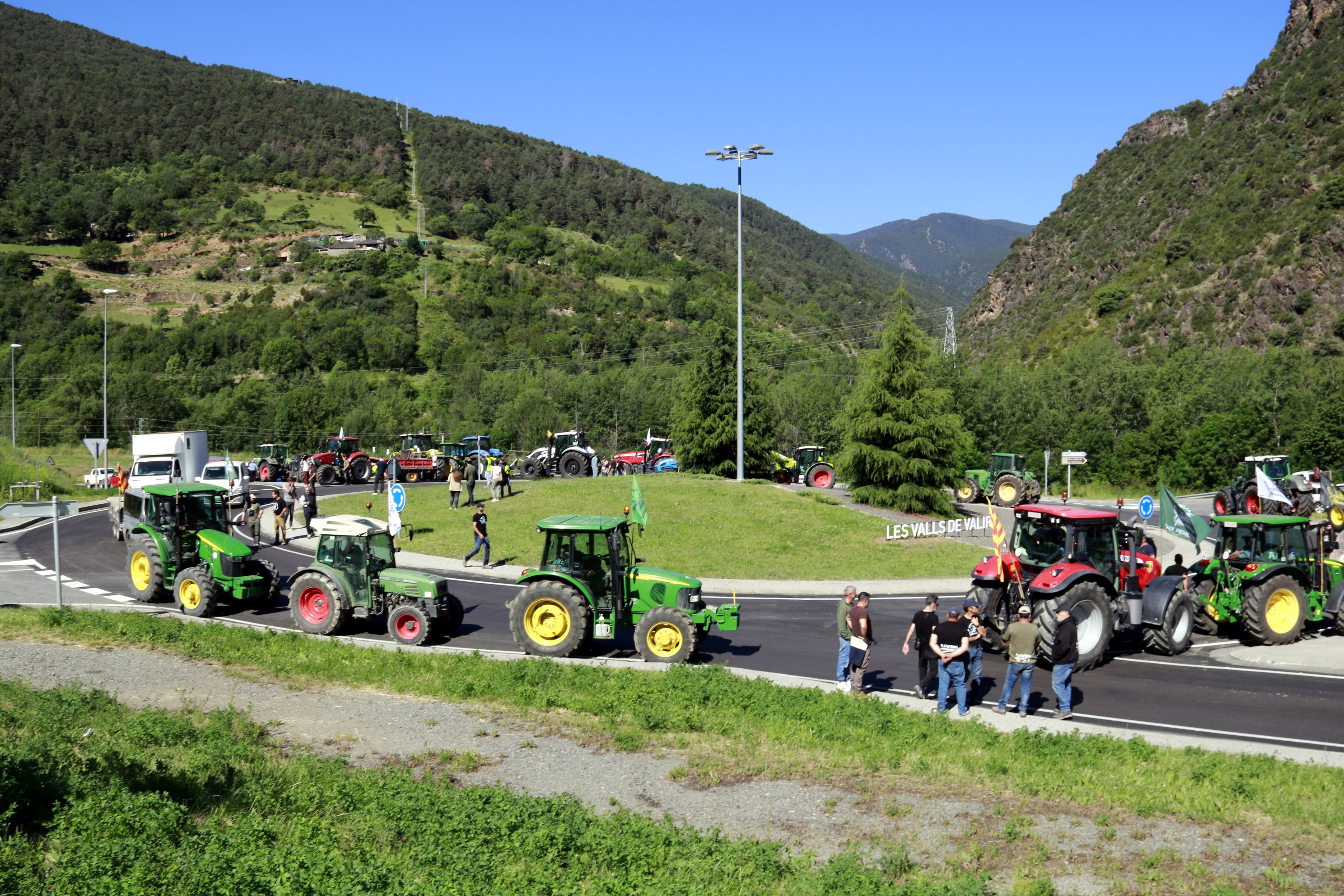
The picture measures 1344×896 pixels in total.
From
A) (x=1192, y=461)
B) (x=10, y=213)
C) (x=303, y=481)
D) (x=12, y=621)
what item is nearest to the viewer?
(x=12, y=621)

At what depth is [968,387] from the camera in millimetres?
54469

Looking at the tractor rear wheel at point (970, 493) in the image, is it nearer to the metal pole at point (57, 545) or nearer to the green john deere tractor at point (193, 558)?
the green john deere tractor at point (193, 558)

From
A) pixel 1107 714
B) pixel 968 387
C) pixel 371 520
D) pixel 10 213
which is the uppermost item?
pixel 10 213

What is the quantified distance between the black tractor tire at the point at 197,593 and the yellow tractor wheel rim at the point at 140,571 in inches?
64.2

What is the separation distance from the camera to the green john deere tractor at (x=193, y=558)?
63.0 ft

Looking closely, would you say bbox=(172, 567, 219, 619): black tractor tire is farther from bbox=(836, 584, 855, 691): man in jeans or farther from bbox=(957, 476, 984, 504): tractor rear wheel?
bbox=(957, 476, 984, 504): tractor rear wheel

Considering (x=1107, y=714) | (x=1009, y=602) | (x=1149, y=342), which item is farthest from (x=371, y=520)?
(x=1149, y=342)

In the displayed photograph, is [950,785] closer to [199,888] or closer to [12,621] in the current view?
[199,888]

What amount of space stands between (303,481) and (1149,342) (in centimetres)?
7602

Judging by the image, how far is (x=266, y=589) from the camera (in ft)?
64.9

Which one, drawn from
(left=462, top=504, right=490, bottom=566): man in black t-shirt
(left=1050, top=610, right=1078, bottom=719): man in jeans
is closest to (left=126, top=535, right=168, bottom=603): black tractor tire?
(left=462, top=504, right=490, bottom=566): man in black t-shirt

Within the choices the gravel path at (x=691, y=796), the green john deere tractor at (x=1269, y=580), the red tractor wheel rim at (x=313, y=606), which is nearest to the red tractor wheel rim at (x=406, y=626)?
the red tractor wheel rim at (x=313, y=606)

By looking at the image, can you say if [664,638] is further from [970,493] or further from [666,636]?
[970,493]

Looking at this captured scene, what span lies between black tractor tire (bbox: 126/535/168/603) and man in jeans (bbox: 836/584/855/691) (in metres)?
14.7
